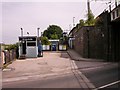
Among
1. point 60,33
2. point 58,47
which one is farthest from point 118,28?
point 60,33

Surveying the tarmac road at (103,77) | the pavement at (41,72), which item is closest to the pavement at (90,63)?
the pavement at (41,72)

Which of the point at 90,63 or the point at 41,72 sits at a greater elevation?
the point at 90,63

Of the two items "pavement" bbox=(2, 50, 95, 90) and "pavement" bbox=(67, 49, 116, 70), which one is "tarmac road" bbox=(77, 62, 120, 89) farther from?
"pavement" bbox=(67, 49, 116, 70)

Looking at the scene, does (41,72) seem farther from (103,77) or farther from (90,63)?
(90,63)

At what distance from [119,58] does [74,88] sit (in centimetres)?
1943

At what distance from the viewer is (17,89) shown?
12.7m

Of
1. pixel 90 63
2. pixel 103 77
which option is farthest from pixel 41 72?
pixel 90 63

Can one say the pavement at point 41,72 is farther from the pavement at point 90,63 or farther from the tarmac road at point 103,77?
the pavement at point 90,63

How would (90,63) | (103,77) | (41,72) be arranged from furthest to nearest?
(90,63), (41,72), (103,77)

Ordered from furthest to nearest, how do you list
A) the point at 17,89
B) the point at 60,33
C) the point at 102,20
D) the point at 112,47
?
the point at 60,33
the point at 102,20
the point at 112,47
the point at 17,89

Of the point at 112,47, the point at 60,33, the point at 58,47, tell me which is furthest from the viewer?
the point at 60,33

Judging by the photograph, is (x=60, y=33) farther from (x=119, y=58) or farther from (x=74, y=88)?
(x=74, y=88)

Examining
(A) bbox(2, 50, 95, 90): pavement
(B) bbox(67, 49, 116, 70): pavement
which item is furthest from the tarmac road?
(B) bbox(67, 49, 116, 70): pavement

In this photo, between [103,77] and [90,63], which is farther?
[90,63]
